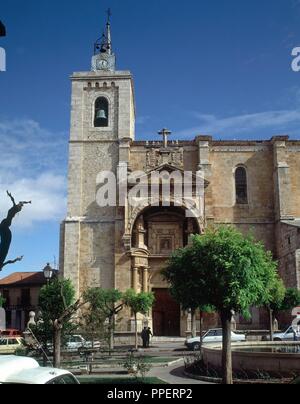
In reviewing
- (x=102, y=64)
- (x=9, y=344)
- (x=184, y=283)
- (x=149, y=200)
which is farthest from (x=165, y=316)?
(x=184, y=283)

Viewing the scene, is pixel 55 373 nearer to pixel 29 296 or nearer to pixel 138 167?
pixel 138 167

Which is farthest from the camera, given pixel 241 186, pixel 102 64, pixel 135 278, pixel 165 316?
pixel 102 64

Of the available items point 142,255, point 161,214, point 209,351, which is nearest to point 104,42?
point 161,214

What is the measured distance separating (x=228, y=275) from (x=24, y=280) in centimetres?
3858

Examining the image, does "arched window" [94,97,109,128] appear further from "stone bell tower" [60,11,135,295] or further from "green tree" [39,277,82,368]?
"green tree" [39,277,82,368]

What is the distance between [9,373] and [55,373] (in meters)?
0.40

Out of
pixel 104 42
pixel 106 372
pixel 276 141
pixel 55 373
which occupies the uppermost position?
pixel 104 42

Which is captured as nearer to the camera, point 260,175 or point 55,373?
point 55,373

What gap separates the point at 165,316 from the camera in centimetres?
3316

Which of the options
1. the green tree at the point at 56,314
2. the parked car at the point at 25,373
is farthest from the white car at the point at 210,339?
the parked car at the point at 25,373

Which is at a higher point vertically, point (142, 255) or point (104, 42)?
point (104, 42)

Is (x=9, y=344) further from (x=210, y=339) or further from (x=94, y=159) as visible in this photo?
(x=94, y=159)

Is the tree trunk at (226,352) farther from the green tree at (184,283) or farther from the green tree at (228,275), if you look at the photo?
the green tree at (184,283)

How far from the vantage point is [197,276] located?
37.6 feet
